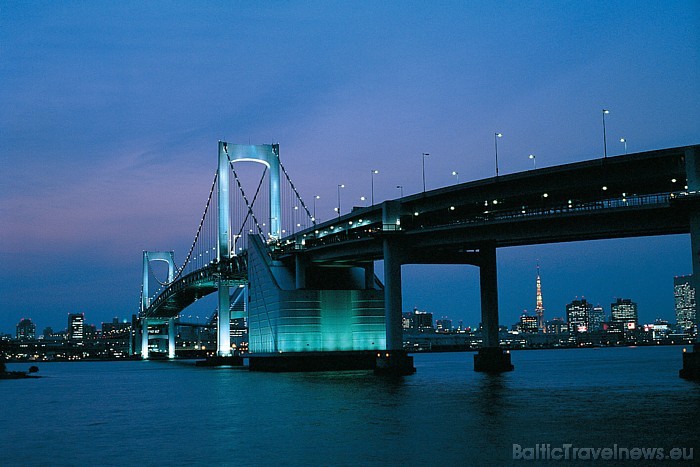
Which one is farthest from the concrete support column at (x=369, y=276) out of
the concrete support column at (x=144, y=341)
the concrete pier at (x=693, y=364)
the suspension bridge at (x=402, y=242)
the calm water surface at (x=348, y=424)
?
the concrete support column at (x=144, y=341)

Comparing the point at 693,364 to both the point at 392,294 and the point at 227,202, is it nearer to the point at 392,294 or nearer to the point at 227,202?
the point at 392,294

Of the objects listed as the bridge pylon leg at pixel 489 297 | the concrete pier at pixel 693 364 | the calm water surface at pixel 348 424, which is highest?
the bridge pylon leg at pixel 489 297

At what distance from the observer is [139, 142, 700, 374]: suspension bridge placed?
5319 centimetres

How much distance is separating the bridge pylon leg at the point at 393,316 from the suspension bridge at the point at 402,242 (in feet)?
0.34

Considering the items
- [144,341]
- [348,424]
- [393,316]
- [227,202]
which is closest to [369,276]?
[393,316]

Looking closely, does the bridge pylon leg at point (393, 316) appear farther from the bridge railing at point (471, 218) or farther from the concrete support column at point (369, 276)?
the concrete support column at point (369, 276)

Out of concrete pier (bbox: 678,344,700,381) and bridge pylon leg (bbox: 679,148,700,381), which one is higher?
bridge pylon leg (bbox: 679,148,700,381)

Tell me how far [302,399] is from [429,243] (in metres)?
20.9

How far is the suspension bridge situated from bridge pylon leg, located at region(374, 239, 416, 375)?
0.10m

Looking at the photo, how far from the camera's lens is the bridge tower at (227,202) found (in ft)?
362

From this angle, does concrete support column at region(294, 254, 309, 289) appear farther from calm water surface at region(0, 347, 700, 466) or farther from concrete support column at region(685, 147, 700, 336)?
concrete support column at region(685, 147, 700, 336)

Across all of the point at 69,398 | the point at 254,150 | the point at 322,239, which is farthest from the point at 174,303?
the point at 69,398

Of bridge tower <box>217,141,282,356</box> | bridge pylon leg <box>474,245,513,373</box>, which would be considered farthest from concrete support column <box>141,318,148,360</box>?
bridge pylon leg <box>474,245,513,373</box>

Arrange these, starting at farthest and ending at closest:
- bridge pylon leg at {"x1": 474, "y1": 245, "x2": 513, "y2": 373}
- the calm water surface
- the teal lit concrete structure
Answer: the teal lit concrete structure < bridge pylon leg at {"x1": 474, "y1": 245, "x2": 513, "y2": 373} < the calm water surface
